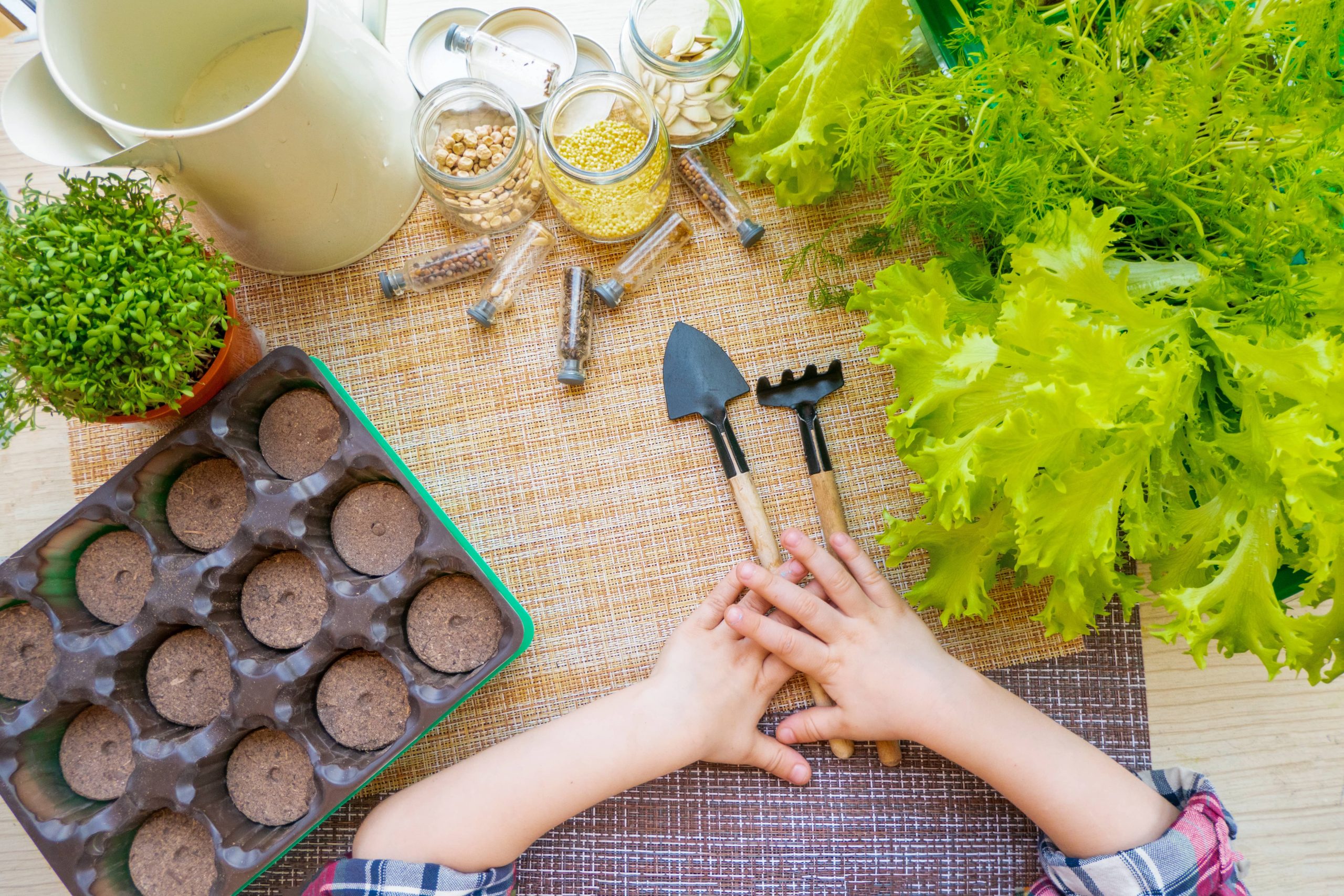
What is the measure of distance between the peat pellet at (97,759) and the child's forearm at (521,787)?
0.94 feet

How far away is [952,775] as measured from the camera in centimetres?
100

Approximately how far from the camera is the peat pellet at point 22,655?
3.08 ft

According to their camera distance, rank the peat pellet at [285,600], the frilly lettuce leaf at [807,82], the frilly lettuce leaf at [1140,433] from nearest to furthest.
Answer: the frilly lettuce leaf at [1140,433] < the frilly lettuce leaf at [807,82] < the peat pellet at [285,600]

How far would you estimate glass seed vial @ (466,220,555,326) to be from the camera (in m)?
1.04

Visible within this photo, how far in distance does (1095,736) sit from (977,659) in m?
0.17

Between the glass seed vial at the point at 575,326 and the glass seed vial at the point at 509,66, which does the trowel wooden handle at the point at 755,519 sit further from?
the glass seed vial at the point at 509,66

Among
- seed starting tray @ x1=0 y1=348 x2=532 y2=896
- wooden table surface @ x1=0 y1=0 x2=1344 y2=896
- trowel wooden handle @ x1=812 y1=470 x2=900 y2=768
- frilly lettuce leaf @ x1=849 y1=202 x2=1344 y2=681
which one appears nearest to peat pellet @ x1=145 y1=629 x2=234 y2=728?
seed starting tray @ x1=0 y1=348 x2=532 y2=896

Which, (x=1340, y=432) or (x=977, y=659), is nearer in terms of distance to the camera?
(x=1340, y=432)

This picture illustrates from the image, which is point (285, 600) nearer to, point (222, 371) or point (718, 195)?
point (222, 371)

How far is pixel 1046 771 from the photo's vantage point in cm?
93

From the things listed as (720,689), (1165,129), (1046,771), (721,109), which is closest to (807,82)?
(721,109)

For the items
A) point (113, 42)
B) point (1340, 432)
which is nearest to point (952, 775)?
point (1340, 432)

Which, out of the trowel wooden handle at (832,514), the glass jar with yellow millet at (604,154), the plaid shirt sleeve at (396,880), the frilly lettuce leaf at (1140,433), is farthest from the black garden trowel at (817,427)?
the plaid shirt sleeve at (396,880)

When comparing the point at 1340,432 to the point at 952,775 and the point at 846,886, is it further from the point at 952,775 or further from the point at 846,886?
the point at 846,886
